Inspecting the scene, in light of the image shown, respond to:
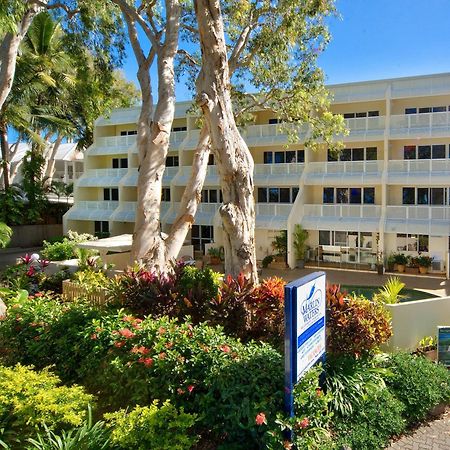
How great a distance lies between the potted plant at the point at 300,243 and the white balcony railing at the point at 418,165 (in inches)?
210

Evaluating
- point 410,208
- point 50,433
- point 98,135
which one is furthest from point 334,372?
point 98,135

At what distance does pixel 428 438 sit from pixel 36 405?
18.5 ft

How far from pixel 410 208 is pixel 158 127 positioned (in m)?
13.9

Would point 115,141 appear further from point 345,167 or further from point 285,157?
point 345,167

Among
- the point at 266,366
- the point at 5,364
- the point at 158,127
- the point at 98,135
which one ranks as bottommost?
the point at 5,364

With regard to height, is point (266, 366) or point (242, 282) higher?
point (242, 282)

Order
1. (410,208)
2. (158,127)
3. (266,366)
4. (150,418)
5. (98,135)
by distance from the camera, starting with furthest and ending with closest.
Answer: (98,135), (410,208), (158,127), (266,366), (150,418)

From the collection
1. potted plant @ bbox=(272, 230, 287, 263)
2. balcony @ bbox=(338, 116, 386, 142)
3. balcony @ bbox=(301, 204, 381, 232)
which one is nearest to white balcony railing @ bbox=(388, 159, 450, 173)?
balcony @ bbox=(338, 116, 386, 142)

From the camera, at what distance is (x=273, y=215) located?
80.7 ft

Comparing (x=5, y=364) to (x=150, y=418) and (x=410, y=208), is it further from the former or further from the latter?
(x=410, y=208)

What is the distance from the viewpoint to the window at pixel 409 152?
2278cm

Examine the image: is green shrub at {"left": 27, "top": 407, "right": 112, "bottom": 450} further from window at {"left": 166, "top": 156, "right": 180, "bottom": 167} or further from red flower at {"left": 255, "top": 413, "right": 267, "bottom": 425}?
window at {"left": 166, "top": 156, "right": 180, "bottom": 167}

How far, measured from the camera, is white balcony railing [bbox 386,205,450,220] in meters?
20.6

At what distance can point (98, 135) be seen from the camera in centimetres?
3303
